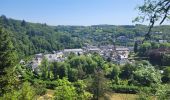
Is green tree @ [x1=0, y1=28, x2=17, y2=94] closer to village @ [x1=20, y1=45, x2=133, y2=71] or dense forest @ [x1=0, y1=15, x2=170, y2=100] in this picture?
dense forest @ [x1=0, y1=15, x2=170, y2=100]

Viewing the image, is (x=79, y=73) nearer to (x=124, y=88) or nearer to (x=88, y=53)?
(x=124, y=88)

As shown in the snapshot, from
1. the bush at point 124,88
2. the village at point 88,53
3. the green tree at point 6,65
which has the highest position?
the green tree at point 6,65

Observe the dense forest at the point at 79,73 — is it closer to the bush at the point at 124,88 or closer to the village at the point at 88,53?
the bush at the point at 124,88

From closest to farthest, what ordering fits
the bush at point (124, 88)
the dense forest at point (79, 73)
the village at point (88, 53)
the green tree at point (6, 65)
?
the dense forest at point (79, 73) → the green tree at point (6, 65) → the bush at point (124, 88) → the village at point (88, 53)

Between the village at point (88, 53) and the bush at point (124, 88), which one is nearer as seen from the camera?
the bush at point (124, 88)

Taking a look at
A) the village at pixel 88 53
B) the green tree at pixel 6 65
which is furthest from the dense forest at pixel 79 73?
the village at pixel 88 53

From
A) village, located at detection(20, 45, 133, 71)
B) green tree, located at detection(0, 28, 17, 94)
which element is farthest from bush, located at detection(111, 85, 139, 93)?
village, located at detection(20, 45, 133, 71)

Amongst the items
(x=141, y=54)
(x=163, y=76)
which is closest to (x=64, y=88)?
(x=163, y=76)

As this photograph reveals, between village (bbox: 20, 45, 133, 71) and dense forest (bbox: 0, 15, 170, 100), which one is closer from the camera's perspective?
dense forest (bbox: 0, 15, 170, 100)

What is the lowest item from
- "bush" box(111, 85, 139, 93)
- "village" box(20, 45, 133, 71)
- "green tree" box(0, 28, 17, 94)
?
A: "village" box(20, 45, 133, 71)

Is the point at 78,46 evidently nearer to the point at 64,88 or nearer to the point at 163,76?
the point at 163,76

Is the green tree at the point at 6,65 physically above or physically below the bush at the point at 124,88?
above
